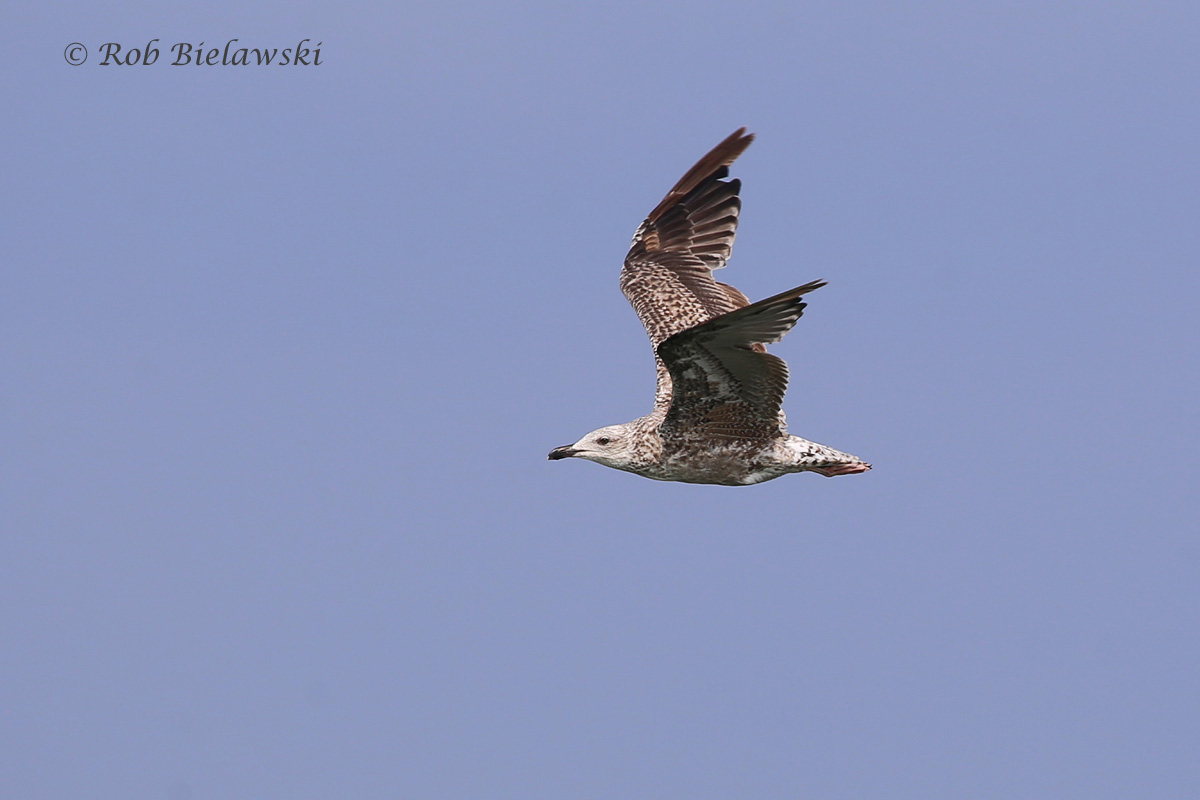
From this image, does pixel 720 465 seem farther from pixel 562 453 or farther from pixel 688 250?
pixel 688 250

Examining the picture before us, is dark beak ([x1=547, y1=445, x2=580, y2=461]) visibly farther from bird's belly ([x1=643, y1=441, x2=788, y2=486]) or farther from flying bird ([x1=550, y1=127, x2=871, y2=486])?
bird's belly ([x1=643, y1=441, x2=788, y2=486])

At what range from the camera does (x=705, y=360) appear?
15500 millimetres

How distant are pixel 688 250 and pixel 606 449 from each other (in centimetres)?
492

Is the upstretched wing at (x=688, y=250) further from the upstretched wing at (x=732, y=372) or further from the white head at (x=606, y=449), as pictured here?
the upstretched wing at (x=732, y=372)

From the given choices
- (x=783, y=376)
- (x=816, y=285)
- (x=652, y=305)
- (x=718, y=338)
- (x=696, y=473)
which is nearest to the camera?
(x=816, y=285)

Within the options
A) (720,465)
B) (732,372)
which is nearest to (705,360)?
(732,372)

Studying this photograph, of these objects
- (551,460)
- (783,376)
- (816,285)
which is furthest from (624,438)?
(816,285)

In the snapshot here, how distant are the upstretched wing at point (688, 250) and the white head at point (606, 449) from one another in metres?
2.65

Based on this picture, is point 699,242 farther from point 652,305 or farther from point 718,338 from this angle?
point 718,338

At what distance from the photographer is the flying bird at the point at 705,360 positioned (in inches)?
595

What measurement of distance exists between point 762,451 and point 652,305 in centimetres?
396

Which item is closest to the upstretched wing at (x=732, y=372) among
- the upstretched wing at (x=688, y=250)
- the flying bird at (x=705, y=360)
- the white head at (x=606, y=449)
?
the flying bird at (x=705, y=360)

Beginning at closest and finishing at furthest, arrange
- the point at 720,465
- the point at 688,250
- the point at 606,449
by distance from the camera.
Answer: the point at 720,465, the point at 606,449, the point at 688,250

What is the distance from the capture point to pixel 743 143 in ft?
69.9
